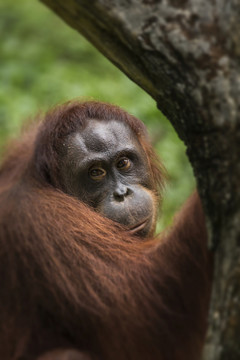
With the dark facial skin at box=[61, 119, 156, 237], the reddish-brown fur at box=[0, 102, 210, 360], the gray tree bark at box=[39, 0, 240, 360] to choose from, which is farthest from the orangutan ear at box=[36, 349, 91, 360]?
the dark facial skin at box=[61, 119, 156, 237]

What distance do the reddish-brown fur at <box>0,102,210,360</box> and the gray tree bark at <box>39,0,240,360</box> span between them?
41 centimetres

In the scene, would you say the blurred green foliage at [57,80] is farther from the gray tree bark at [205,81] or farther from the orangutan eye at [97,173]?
the gray tree bark at [205,81]

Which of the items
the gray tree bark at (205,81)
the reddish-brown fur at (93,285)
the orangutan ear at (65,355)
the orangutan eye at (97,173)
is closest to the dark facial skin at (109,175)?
the orangutan eye at (97,173)

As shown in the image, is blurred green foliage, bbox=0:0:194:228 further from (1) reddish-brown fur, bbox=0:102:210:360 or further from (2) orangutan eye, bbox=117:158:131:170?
(1) reddish-brown fur, bbox=0:102:210:360

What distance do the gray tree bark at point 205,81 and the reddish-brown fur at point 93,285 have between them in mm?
408

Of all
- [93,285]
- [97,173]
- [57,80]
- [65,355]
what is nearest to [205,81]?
[93,285]

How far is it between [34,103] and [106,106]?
4523 millimetres

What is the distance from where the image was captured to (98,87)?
9.34 m

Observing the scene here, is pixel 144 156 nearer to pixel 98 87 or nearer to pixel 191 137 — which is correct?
pixel 191 137

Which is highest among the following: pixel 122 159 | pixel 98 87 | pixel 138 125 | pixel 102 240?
pixel 98 87

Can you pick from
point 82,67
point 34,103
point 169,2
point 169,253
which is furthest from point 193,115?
point 82,67

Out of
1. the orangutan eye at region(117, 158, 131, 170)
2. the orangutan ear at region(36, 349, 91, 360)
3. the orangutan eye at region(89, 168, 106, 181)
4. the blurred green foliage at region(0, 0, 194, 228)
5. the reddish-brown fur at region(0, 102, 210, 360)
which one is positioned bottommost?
the orangutan ear at region(36, 349, 91, 360)

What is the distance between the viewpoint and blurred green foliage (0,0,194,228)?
838 centimetres

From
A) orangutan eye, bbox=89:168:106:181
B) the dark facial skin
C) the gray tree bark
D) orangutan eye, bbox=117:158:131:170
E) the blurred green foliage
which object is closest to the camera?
the gray tree bark
